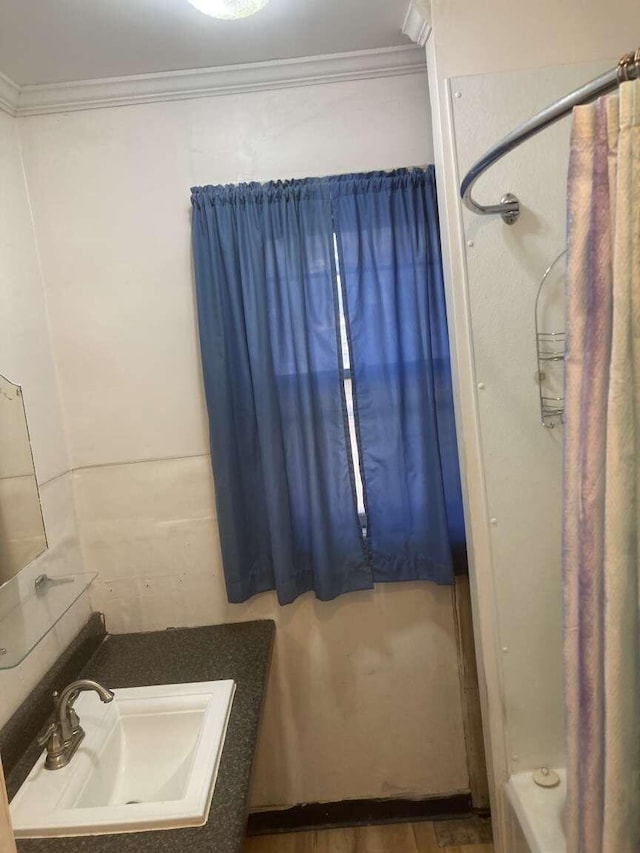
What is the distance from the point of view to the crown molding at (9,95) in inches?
65.8

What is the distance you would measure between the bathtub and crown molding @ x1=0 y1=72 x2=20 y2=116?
91.6 inches

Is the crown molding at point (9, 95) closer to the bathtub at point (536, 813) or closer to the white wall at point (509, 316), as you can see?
the white wall at point (509, 316)

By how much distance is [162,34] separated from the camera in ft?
5.05

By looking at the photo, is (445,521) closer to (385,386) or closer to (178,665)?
(385,386)

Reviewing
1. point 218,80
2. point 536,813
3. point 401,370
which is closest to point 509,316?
point 401,370

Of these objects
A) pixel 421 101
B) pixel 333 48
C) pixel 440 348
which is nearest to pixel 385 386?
pixel 440 348

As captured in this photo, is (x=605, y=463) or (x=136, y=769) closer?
(x=605, y=463)

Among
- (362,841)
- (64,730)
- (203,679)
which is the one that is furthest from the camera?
(362,841)

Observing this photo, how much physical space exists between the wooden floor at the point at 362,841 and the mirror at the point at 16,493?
1.28 m

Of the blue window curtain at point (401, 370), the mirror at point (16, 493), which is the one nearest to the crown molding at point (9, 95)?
the mirror at point (16, 493)

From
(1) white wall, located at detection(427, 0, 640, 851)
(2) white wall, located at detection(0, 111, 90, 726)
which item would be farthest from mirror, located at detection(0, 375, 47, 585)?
(1) white wall, located at detection(427, 0, 640, 851)

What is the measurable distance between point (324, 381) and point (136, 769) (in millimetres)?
1159

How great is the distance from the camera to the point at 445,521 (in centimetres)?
182

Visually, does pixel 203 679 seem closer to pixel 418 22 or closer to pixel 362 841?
pixel 362 841
